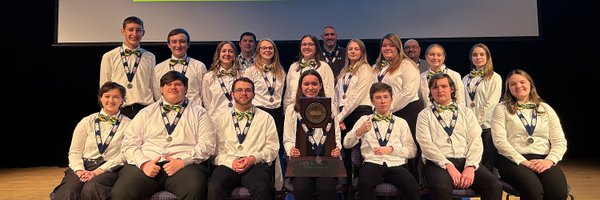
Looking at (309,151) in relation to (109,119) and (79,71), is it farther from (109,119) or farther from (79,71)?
(79,71)

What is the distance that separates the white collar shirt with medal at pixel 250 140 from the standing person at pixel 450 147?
124cm

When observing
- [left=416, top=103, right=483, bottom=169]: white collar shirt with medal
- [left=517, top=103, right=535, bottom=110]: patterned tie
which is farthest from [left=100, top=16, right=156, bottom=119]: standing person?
[left=517, top=103, right=535, bottom=110]: patterned tie

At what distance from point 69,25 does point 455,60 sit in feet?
17.6

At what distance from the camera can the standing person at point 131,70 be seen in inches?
178

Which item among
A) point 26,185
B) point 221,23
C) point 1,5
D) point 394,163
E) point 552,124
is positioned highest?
point 1,5

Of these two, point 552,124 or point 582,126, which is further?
point 582,126

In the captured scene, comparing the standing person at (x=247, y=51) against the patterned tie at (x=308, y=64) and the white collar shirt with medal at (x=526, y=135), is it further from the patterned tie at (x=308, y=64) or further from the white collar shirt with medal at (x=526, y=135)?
the white collar shirt with medal at (x=526, y=135)

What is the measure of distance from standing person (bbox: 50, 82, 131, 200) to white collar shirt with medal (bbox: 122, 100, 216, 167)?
0.14 m

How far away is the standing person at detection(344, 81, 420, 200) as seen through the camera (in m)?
3.62

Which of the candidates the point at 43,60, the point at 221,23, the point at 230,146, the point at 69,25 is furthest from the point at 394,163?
the point at 43,60

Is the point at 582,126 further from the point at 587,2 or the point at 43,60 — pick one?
the point at 43,60

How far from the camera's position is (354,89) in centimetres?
465

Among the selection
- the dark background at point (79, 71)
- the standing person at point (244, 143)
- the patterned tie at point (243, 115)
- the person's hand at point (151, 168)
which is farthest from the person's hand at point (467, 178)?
the dark background at point (79, 71)

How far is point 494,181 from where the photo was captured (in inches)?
138
